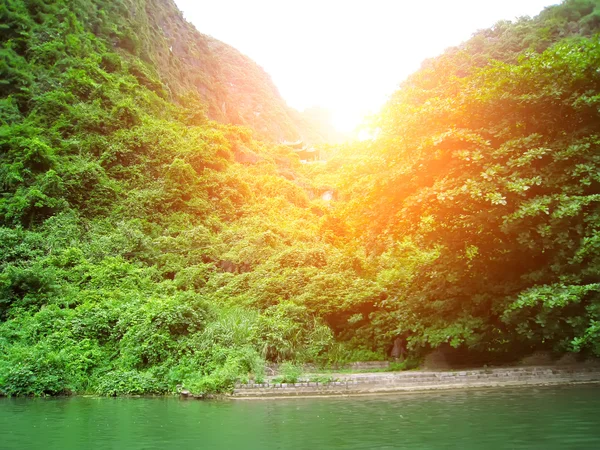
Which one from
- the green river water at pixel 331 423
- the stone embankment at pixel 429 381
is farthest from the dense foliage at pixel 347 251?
the green river water at pixel 331 423

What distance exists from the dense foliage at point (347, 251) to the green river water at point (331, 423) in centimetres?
210

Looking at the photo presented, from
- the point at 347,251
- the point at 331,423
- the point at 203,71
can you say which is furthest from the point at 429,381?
the point at 203,71

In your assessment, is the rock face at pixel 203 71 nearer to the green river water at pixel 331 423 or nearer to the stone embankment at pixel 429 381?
the stone embankment at pixel 429 381

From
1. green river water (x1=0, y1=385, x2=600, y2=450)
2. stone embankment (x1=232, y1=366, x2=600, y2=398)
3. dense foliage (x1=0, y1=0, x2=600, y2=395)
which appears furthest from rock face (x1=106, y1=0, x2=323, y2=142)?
green river water (x1=0, y1=385, x2=600, y2=450)

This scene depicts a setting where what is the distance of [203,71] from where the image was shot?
5162 cm

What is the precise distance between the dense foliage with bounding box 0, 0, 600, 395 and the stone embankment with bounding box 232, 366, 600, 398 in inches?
24.9

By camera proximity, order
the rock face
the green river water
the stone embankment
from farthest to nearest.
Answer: the rock face
the stone embankment
the green river water

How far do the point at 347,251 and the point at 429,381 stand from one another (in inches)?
227

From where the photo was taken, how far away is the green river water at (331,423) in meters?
6.09

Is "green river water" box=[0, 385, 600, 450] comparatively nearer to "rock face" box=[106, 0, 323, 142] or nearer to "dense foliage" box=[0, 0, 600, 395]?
"dense foliage" box=[0, 0, 600, 395]

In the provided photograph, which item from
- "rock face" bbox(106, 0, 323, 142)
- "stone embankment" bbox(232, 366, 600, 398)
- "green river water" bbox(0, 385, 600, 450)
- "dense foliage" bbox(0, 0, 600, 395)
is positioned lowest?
"green river water" bbox(0, 385, 600, 450)

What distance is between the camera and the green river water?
6090mm

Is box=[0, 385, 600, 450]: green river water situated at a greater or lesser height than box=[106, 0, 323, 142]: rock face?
lesser

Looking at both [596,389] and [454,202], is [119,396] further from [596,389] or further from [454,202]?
[596,389]
